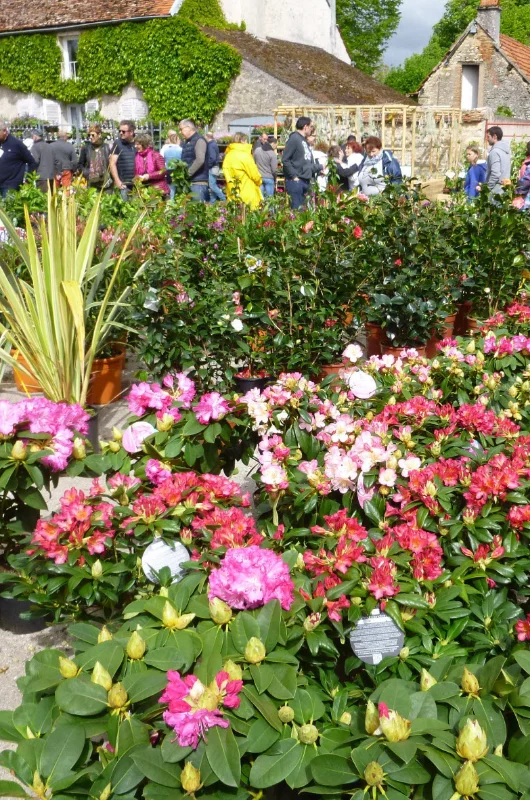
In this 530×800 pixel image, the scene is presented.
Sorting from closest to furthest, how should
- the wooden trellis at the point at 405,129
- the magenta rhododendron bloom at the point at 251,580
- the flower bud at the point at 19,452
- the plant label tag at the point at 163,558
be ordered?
1. the magenta rhododendron bloom at the point at 251,580
2. the plant label tag at the point at 163,558
3. the flower bud at the point at 19,452
4. the wooden trellis at the point at 405,129

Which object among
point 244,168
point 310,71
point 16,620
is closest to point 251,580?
point 16,620

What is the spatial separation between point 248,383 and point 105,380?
4.05 feet

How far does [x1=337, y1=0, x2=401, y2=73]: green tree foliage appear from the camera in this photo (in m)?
42.9

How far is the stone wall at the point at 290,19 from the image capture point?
24562 millimetres

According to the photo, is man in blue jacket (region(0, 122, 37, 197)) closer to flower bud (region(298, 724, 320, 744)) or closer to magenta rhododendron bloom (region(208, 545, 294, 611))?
magenta rhododendron bloom (region(208, 545, 294, 611))

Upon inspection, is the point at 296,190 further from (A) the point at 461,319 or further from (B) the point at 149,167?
(A) the point at 461,319

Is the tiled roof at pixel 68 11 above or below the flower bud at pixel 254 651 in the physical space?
above

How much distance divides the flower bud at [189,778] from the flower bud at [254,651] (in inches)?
8.9

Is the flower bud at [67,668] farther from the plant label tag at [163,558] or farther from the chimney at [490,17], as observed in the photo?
the chimney at [490,17]

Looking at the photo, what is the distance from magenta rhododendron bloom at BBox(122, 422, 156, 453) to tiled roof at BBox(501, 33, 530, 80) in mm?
30731

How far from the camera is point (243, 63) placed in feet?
71.1

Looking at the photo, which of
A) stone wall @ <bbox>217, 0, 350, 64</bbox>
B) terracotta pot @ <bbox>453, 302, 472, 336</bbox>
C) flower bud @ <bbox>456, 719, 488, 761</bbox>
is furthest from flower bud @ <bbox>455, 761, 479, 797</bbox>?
stone wall @ <bbox>217, 0, 350, 64</bbox>

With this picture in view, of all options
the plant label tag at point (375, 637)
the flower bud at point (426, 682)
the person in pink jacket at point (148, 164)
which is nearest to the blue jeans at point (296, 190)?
the person in pink jacket at point (148, 164)

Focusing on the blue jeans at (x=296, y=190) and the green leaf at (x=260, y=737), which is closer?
the green leaf at (x=260, y=737)
